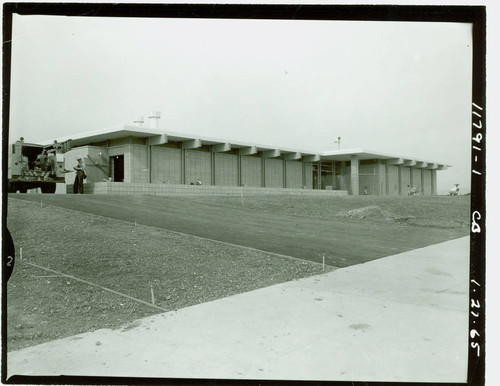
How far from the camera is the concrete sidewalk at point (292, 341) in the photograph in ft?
10.2

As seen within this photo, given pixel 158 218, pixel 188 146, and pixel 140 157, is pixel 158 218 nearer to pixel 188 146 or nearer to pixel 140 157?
pixel 140 157

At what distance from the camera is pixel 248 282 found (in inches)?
195

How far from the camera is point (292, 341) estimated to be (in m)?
3.38

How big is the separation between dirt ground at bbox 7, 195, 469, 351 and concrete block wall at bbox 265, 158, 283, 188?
20119 millimetres

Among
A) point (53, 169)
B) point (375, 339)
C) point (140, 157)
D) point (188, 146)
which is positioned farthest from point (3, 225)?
point (188, 146)

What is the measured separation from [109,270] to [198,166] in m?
18.3

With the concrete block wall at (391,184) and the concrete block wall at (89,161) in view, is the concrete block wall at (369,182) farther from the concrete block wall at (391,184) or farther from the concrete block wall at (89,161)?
the concrete block wall at (89,161)

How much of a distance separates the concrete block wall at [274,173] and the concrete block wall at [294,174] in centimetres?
60

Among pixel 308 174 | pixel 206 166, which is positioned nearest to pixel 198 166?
pixel 206 166

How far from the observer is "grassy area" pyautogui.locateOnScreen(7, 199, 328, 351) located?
3701mm

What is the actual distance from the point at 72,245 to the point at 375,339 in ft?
11.3

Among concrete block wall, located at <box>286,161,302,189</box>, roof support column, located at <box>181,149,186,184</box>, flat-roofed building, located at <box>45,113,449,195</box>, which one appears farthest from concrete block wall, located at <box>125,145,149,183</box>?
concrete block wall, located at <box>286,161,302,189</box>

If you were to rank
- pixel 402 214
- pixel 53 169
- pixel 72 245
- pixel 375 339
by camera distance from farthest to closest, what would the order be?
pixel 402 214, pixel 53 169, pixel 72 245, pixel 375 339

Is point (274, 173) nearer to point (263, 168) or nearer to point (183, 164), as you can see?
point (263, 168)
